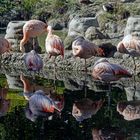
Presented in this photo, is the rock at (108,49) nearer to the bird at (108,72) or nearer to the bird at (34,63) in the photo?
the bird at (34,63)

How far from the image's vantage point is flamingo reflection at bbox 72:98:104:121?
7.59m

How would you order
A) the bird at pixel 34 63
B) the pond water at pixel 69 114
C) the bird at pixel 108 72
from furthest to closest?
the bird at pixel 34 63 < the bird at pixel 108 72 < the pond water at pixel 69 114

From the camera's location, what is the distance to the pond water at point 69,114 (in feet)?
22.0

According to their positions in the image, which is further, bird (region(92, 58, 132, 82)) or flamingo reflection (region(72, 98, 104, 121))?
bird (region(92, 58, 132, 82))

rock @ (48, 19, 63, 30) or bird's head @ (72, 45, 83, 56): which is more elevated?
bird's head @ (72, 45, 83, 56)

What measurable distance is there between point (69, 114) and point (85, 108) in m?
0.48

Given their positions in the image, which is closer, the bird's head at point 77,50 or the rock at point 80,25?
the bird's head at point 77,50

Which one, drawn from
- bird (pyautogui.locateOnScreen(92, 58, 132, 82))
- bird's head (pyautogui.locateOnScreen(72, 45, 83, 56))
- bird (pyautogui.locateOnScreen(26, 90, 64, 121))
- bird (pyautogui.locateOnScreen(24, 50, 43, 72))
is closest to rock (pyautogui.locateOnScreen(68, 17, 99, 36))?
bird's head (pyautogui.locateOnScreen(72, 45, 83, 56))

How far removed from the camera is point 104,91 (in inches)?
377

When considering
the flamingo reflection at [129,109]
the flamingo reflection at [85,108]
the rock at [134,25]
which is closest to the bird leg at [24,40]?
the rock at [134,25]

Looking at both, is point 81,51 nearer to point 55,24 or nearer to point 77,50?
point 77,50

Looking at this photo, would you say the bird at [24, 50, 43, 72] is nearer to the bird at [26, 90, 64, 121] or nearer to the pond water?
the pond water

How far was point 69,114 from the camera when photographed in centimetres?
769

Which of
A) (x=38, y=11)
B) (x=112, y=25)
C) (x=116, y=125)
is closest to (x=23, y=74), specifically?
(x=116, y=125)
